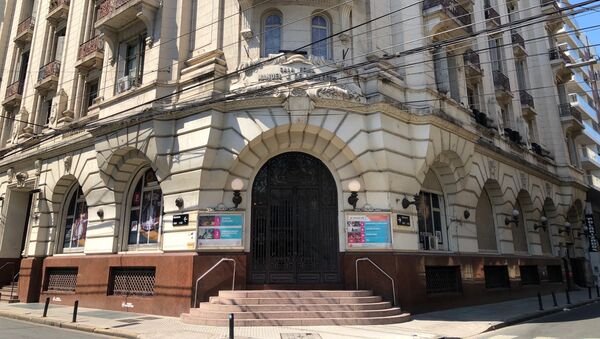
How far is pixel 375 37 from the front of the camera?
17.2 metres

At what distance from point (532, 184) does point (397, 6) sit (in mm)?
14575

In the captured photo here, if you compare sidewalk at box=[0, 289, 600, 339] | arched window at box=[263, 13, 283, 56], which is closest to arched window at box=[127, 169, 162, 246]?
sidewalk at box=[0, 289, 600, 339]

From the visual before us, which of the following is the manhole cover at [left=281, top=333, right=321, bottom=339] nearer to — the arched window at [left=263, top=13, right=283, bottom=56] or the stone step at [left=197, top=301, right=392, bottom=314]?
the stone step at [left=197, top=301, right=392, bottom=314]

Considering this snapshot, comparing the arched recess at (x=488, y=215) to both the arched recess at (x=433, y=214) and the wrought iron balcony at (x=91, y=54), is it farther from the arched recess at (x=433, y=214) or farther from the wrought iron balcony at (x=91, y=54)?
the wrought iron balcony at (x=91, y=54)

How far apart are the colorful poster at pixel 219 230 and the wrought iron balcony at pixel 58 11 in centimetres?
A: 1821

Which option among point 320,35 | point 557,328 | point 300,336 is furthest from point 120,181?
point 557,328

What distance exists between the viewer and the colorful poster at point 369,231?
15.0m

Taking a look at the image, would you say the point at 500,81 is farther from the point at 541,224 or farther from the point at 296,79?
the point at 296,79

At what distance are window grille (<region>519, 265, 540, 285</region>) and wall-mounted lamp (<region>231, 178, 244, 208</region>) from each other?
16.5 m

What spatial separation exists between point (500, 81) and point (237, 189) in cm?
1778

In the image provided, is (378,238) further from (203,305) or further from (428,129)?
(203,305)

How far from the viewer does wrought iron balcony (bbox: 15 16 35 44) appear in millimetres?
28413

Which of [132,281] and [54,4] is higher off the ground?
[54,4]

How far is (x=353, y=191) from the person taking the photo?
15516mm
